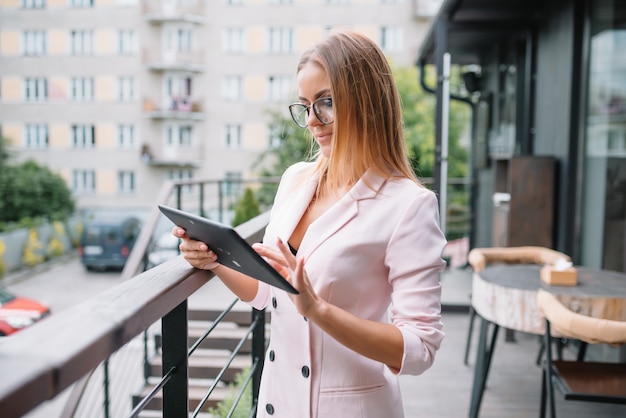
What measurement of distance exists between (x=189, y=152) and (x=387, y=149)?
2451 cm

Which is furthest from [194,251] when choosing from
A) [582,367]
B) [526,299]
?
[582,367]

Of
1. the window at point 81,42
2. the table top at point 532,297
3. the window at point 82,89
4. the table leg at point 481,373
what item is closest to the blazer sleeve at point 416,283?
the table top at point 532,297

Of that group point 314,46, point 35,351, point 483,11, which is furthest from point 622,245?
point 35,351

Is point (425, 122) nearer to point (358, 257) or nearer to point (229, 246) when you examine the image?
point (358, 257)

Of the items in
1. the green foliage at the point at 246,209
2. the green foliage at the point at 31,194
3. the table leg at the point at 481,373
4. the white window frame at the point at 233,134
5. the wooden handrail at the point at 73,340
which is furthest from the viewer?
the white window frame at the point at 233,134

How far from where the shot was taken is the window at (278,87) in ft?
79.6

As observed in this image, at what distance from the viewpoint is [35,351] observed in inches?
24.4

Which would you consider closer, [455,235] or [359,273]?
[359,273]

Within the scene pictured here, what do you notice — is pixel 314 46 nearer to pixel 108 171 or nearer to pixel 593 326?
pixel 593 326

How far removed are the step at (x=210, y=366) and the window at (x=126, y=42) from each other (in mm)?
22979

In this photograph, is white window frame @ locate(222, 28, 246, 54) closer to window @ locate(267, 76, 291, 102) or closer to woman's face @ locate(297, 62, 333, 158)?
window @ locate(267, 76, 291, 102)

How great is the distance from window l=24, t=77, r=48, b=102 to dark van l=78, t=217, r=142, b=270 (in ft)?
30.2

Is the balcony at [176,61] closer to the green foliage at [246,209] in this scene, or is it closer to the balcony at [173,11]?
the balcony at [173,11]

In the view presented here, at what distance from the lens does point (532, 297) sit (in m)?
2.46
